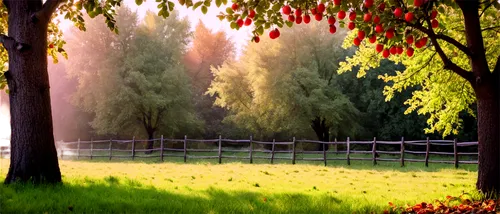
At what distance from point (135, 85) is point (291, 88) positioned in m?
11.6

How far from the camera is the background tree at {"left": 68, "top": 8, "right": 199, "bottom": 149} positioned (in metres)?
30.1

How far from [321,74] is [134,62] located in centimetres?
1377

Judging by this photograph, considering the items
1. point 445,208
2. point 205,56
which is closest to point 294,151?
point 445,208

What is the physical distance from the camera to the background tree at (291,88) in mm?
28719

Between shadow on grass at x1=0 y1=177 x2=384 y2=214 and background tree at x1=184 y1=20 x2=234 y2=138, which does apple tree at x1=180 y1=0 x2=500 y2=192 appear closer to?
shadow on grass at x1=0 y1=177 x2=384 y2=214

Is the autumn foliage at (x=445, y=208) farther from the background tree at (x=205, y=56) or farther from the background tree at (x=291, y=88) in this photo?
the background tree at (x=205, y=56)

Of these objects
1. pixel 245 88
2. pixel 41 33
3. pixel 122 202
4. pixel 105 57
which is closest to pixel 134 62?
pixel 105 57

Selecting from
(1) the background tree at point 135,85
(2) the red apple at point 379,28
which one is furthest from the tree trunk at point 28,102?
(1) the background tree at point 135,85

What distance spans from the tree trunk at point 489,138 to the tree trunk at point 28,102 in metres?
7.82

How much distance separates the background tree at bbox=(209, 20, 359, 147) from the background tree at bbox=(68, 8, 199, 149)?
342cm

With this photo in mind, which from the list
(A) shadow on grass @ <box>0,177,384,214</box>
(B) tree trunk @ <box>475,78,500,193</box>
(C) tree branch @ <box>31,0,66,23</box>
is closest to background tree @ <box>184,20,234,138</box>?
(C) tree branch @ <box>31,0,66,23</box>

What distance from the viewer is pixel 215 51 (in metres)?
41.3

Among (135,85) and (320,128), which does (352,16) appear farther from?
(135,85)

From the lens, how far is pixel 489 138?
7504mm
